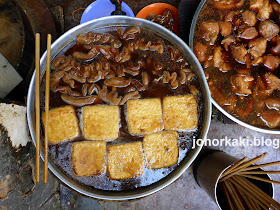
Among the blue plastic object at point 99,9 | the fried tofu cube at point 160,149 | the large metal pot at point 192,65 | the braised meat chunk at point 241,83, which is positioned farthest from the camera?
the blue plastic object at point 99,9

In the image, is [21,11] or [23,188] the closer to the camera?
[23,188]

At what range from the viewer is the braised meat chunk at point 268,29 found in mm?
2824

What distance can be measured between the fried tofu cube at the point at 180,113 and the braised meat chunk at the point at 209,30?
790mm

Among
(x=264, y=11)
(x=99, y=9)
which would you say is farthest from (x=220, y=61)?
(x=99, y=9)

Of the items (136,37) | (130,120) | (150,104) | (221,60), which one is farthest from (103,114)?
(221,60)

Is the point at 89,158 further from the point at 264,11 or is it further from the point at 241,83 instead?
the point at 264,11

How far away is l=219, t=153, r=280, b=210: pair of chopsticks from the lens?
2.46 m

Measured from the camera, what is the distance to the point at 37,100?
2.12 m

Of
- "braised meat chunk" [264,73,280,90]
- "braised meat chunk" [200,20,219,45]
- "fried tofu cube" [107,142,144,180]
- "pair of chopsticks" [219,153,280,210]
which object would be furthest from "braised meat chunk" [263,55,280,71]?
"fried tofu cube" [107,142,144,180]

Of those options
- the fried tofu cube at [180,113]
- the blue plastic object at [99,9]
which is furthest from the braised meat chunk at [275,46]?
the blue plastic object at [99,9]

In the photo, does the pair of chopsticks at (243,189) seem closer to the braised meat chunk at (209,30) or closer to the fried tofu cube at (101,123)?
the fried tofu cube at (101,123)

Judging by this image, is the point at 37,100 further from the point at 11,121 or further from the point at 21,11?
the point at 21,11

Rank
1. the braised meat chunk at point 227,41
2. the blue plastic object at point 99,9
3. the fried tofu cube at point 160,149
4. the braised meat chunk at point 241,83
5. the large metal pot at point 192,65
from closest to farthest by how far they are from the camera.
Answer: the large metal pot at point 192,65 → the fried tofu cube at point 160,149 → the braised meat chunk at point 241,83 → the braised meat chunk at point 227,41 → the blue plastic object at point 99,9

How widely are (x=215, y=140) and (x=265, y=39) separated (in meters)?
1.49
